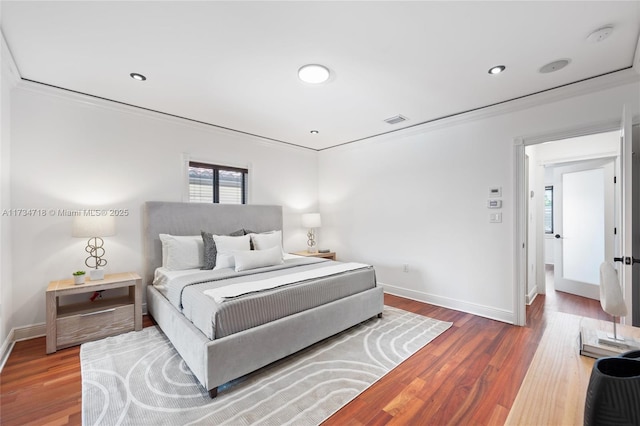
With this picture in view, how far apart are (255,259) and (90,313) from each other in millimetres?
1624

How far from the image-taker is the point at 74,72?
8.38 ft

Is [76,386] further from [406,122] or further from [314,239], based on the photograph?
Result: [406,122]

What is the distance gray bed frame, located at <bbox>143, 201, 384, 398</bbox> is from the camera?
1.93m

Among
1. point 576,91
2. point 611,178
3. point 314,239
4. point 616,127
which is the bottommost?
point 314,239

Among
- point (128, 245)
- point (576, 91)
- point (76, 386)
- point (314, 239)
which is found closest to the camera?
point (76, 386)

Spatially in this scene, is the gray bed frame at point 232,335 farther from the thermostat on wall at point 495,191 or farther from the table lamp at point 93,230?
the thermostat on wall at point 495,191

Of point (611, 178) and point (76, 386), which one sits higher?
point (611, 178)

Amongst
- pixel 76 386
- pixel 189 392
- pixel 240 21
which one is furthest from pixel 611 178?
pixel 76 386

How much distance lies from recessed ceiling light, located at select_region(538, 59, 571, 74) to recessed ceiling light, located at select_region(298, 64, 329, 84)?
1.94m

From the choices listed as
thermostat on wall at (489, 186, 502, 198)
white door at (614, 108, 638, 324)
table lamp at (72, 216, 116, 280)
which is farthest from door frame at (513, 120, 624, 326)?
table lamp at (72, 216, 116, 280)

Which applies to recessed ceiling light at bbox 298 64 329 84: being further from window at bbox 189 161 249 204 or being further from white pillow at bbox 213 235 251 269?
window at bbox 189 161 249 204

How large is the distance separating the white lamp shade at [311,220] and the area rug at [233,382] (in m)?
2.39

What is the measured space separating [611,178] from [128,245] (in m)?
6.48

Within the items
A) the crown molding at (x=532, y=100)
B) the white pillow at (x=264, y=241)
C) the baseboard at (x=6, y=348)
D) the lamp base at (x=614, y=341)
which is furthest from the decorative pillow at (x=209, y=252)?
the lamp base at (x=614, y=341)
